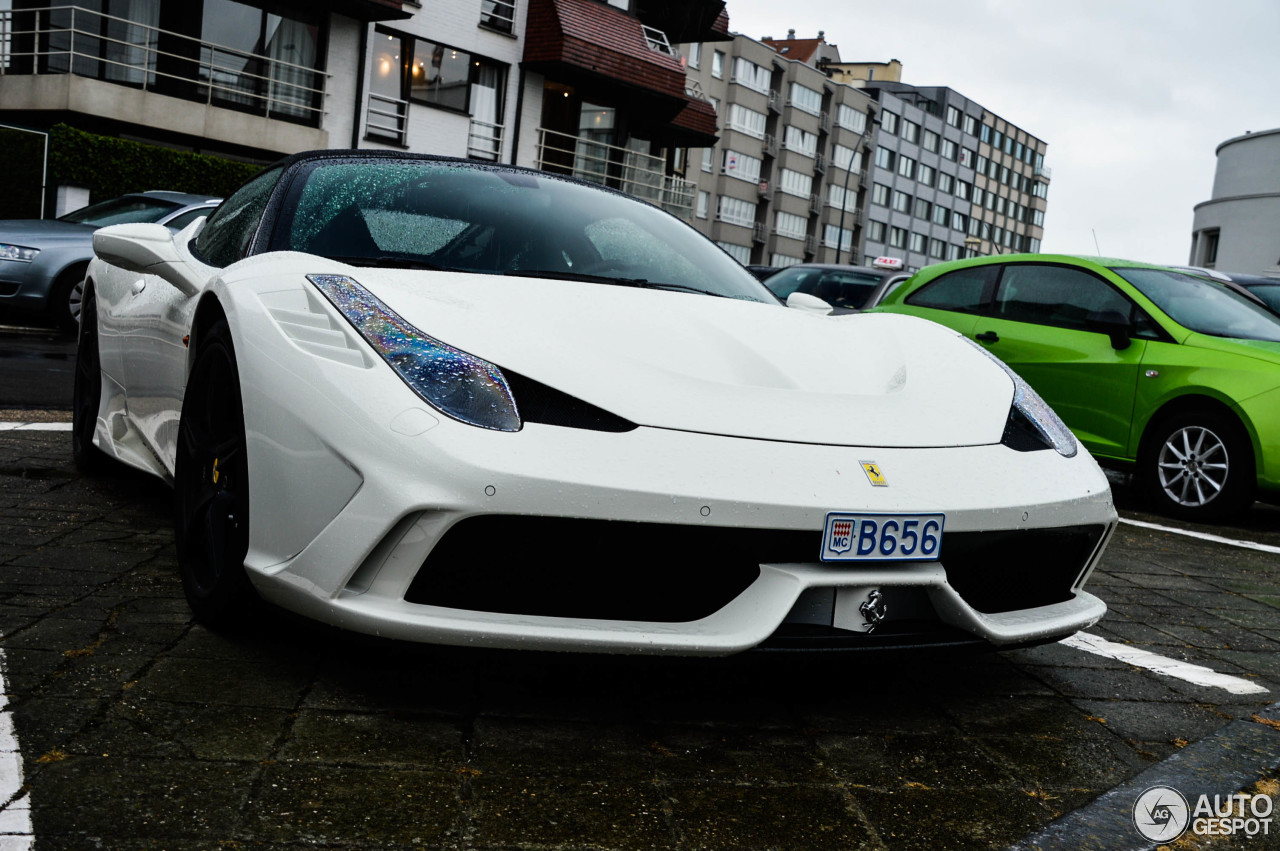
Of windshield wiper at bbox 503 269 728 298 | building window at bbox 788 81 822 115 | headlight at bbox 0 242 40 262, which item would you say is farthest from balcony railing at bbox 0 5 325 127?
building window at bbox 788 81 822 115

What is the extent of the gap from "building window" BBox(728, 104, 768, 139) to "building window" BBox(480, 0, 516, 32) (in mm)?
41263

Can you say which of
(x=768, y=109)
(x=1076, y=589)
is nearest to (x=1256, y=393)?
(x=1076, y=589)

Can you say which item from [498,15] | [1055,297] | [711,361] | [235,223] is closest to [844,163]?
[498,15]

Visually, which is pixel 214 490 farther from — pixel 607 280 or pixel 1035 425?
pixel 1035 425

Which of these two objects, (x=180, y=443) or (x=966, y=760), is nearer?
(x=966, y=760)

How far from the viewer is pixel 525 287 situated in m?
3.02

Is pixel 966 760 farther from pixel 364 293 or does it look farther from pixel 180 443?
pixel 180 443

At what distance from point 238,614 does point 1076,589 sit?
195 cm

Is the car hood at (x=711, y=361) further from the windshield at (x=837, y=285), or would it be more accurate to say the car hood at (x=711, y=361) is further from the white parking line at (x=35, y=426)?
the windshield at (x=837, y=285)

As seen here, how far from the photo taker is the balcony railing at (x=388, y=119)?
24.9m

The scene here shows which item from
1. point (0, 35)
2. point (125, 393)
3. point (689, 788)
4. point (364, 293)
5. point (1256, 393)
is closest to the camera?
point (689, 788)

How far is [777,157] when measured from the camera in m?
71.8

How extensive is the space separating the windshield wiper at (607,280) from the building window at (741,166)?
214 ft

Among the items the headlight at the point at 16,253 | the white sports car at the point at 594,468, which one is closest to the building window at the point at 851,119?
the headlight at the point at 16,253
